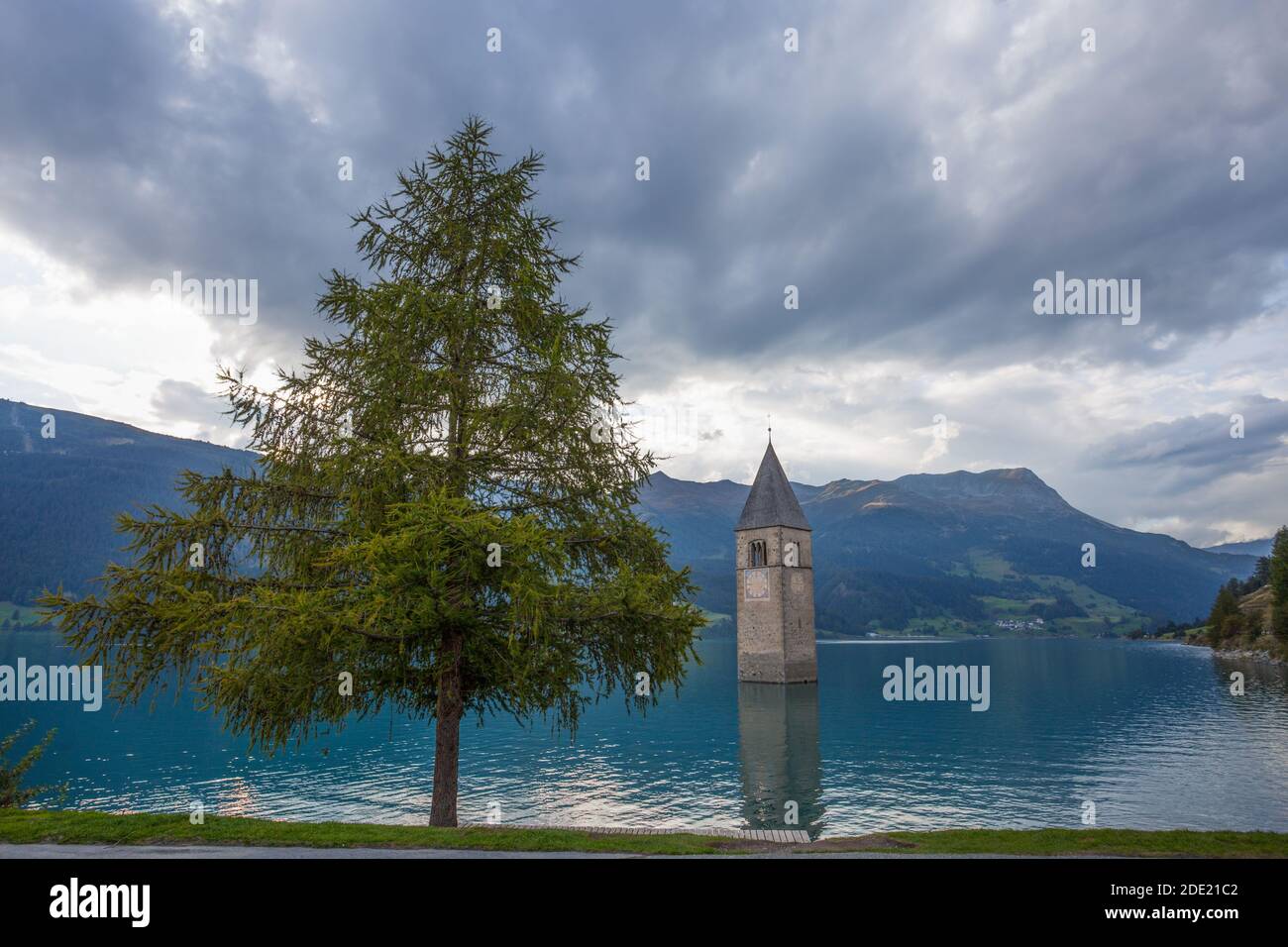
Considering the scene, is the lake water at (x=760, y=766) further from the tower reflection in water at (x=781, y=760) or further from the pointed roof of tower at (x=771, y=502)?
the pointed roof of tower at (x=771, y=502)

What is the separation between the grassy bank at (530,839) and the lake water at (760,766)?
444 inches

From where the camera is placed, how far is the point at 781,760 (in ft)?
123

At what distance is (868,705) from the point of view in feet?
200

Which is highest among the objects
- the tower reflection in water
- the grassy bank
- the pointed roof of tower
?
the pointed roof of tower

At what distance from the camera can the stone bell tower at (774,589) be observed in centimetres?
7275

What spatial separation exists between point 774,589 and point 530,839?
63.5m

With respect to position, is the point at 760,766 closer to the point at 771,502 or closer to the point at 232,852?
the point at 232,852

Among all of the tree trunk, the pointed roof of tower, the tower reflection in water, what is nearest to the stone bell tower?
the pointed roof of tower

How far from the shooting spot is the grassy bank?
→ 1109 cm

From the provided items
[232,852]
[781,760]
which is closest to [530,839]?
[232,852]

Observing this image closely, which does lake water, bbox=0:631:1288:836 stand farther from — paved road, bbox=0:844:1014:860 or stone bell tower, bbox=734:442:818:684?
paved road, bbox=0:844:1014:860

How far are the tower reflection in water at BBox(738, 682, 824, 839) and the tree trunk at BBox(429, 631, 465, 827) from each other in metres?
12.8

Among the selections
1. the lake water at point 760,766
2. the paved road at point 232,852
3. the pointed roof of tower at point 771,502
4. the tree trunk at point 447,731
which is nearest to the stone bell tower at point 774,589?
the pointed roof of tower at point 771,502
